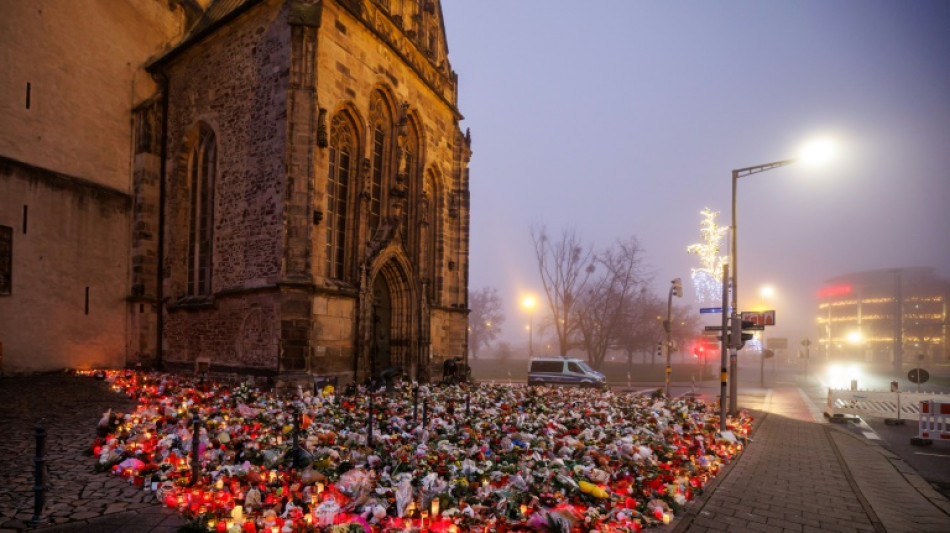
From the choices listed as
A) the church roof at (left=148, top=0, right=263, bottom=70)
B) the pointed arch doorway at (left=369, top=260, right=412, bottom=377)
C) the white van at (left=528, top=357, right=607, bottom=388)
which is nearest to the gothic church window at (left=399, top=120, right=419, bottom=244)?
the pointed arch doorway at (left=369, top=260, right=412, bottom=377)

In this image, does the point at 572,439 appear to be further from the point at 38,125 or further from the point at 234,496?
the point at 38,125

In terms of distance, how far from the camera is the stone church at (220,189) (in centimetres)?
1343

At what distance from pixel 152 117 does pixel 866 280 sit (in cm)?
14507

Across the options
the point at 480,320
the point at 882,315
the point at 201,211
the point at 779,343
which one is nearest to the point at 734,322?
the point at 201,211

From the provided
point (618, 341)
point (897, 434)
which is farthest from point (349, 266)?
point (618, 341)

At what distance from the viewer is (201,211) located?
1647 cm

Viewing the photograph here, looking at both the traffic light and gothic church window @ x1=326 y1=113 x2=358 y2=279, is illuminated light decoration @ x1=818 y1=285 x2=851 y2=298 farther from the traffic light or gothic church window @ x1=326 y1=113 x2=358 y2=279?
gothic church window @ x1=326 y1=113 x2=358 y2=279

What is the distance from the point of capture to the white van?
21891mm

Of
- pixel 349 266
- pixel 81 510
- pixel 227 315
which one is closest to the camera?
pixel 81 510

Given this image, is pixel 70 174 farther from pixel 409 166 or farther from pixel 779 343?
pixel 779 343

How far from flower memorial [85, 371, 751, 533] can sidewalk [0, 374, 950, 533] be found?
29 cm

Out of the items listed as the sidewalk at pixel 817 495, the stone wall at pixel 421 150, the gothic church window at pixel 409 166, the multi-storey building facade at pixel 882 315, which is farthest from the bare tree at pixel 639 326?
the multi-storey building facade at pixel 882 315

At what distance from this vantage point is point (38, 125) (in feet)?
49.3

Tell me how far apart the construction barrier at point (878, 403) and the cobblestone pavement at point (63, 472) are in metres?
18.2
